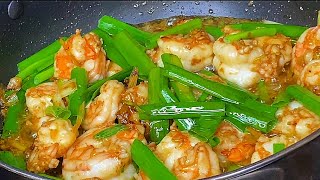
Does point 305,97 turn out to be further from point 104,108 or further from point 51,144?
point 51,144

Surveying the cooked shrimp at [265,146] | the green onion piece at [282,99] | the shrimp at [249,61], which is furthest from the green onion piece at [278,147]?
the shrimp at [249,61]

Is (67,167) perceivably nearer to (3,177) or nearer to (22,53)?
(3,177)

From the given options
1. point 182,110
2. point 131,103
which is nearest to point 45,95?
point 131,103

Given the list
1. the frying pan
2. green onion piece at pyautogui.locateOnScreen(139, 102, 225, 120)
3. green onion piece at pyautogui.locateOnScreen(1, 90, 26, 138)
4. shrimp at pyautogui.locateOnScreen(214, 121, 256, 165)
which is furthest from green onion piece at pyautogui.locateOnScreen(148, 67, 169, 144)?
the frying pan

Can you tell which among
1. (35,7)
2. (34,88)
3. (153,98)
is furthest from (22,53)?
(153,98)

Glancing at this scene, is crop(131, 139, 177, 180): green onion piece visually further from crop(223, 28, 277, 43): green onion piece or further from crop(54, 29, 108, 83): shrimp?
crop(223, 28, 277, 43): green onion piece
